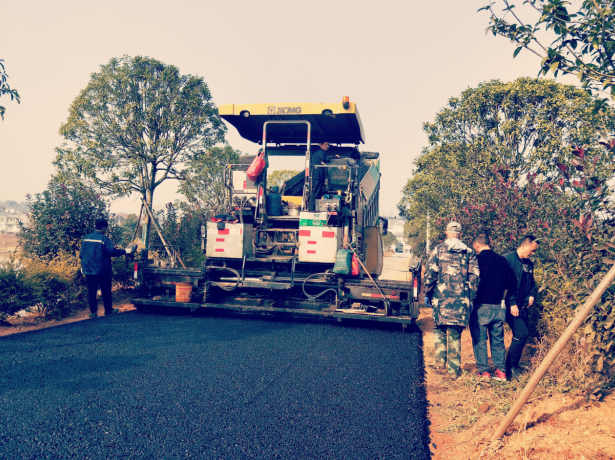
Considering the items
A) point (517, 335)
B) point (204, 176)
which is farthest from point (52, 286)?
point (204, 176)

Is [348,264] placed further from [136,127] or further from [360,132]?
[136,127]

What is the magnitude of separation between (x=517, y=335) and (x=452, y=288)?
2.53 feet

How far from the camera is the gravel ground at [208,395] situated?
2730mm

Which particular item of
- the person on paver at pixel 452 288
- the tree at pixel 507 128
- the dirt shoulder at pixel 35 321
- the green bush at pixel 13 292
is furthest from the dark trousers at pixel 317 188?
the tree at pixel 507 128

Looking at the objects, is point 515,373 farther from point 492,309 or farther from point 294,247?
point 294,247

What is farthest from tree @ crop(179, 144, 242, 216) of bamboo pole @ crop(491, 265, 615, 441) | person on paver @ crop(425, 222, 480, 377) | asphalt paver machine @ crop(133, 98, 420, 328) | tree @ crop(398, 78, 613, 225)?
bamboo pole @ crop(491, 265, 615, 441)

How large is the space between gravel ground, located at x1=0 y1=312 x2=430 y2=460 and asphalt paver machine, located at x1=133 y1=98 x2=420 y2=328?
2.72ft

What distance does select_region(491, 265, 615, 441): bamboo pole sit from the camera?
91.0 inches

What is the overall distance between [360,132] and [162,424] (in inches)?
224

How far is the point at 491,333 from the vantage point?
14.4 ft

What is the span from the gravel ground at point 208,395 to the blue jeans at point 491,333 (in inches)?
24.6

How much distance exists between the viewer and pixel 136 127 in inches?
698

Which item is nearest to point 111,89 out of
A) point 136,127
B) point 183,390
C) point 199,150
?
point 136,127

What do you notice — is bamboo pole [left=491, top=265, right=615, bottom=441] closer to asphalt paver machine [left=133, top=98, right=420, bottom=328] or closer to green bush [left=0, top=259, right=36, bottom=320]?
asphalt paver machine [left=133, top=98, right=420, bottom=328]
